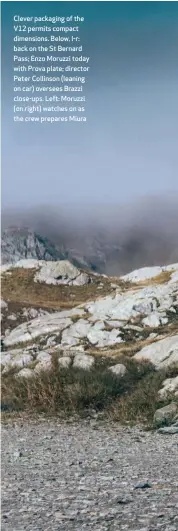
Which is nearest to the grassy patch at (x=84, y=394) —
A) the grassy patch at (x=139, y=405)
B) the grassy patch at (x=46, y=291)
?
the grassy patch at (x=139, y=405)

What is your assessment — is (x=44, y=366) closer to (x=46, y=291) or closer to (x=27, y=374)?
(x=27, y=374)

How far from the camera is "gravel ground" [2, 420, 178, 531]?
705cm

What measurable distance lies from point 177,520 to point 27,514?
71.2 inches

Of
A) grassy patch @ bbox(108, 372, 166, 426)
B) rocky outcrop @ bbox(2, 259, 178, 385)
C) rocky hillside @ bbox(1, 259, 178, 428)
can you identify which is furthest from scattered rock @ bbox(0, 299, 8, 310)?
grassy patch @ bbox(108, 372, 166, 426)

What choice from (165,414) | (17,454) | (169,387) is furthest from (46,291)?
(17,454)

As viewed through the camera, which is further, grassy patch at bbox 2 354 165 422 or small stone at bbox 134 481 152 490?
grassy patch at bbox 2 354 165 422

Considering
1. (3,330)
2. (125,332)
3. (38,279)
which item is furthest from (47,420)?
(38,279)

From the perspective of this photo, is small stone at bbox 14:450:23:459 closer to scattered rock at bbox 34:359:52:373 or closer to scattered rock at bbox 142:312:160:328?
scattered rock at bbox 34:359:52:373

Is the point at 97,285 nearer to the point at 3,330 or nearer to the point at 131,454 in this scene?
the point at 3,330

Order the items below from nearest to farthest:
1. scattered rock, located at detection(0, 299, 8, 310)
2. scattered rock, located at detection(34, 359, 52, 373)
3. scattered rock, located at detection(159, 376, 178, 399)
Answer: scattered rock, located at detection(159, 376, 178, 399) < scattered rock, located at detection(34, 359, 52, 373) < scattered rock, located at detection(0, 299, 8, 310)

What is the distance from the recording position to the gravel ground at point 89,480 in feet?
23.1

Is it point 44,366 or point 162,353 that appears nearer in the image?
point 44,366

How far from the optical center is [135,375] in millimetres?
21875

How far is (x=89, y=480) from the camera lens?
31.1 feet
